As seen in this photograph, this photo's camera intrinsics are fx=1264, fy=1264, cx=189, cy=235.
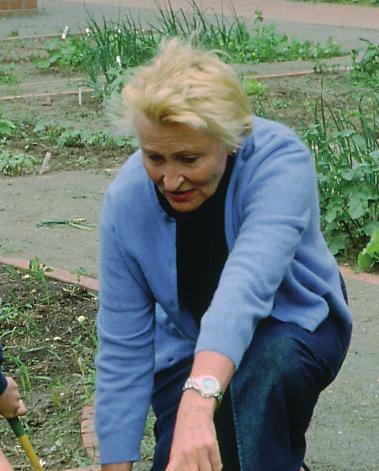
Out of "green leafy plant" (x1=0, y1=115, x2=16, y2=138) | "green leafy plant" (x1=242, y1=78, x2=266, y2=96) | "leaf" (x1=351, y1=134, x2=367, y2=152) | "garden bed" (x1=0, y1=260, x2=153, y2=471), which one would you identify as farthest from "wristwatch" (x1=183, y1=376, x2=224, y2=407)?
"green leafy plant" (x1=242, y1=78, x2=266, y2=96)

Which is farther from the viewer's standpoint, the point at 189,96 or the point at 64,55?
the point at 64,55

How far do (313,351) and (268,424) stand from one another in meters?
0.22

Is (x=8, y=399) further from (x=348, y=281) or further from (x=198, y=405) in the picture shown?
(x=348, y=281)

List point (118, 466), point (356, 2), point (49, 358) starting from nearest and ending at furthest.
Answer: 1. point (118, 466)
2. point (49, 358)
3. point (356, 2)

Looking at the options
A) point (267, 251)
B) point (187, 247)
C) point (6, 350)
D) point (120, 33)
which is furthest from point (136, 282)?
point (120, 33)

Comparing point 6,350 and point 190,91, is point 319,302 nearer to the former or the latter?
point 190,91

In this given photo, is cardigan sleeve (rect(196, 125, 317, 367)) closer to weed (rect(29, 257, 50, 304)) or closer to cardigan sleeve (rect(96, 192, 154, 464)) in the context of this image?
cardigan sleeve (rect(96, 192, 154, 464))

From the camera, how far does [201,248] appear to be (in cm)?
319

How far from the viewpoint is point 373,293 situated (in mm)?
5496

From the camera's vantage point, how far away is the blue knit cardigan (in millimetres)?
3021

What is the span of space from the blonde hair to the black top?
0.20 metres

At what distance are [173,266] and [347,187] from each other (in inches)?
113

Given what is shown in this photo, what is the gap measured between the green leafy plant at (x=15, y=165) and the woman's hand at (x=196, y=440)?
5258 mm

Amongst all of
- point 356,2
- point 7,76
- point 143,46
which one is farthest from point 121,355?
point 356,2
